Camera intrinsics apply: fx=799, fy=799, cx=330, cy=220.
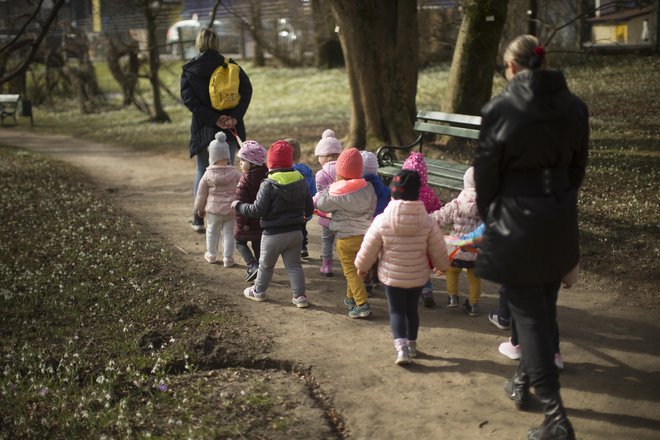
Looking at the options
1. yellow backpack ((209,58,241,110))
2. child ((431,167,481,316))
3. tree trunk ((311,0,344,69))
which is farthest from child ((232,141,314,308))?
tree trunk ((311,0,344,69))

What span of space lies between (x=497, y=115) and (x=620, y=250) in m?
4.26

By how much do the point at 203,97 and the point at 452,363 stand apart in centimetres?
464

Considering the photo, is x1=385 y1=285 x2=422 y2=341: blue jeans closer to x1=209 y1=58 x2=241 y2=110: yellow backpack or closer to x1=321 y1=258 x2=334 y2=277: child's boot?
x1=321 y1=258 x2=334 y2=277: child's boot

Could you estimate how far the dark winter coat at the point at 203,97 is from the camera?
8766mm

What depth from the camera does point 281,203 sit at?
664 centimetres

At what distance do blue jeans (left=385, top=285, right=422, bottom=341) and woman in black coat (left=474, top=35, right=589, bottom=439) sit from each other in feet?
3.65

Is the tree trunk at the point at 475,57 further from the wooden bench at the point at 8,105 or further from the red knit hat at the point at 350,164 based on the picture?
the wooden bench at the point at 8,105

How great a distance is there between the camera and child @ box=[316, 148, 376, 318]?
21.0 ft

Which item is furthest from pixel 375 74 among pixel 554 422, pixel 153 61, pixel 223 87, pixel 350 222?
pixel 153 61

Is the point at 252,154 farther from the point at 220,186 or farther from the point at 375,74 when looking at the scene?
the point at 375,74

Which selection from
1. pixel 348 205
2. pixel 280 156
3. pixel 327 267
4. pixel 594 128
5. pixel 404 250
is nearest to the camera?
pixel 404 250

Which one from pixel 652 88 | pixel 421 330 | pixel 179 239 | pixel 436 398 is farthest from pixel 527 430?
pixel 652 88

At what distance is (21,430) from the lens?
480 cm

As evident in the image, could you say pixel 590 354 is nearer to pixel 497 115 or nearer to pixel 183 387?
pixel 497 115
